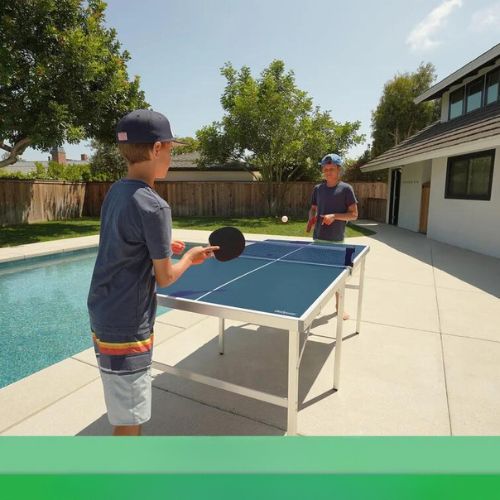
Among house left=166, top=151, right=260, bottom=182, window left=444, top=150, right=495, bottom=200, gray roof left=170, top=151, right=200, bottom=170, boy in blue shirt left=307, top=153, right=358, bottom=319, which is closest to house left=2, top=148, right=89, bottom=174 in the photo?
gray roof left=170, top=151, right=200, bottom=170

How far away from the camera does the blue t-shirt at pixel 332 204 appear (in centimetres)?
507

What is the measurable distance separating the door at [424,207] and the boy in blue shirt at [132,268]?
14983 mm

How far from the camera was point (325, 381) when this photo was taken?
351 cm

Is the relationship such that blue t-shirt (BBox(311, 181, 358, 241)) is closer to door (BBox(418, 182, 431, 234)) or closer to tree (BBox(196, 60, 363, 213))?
door (BBox(418, 182, 431, 234))

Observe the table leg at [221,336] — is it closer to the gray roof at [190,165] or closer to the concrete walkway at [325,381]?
the concrete walkway at [325,381]

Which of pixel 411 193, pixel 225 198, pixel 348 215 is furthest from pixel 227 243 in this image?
pixel 225 198

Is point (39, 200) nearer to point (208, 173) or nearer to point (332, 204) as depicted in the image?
point (208, 173)

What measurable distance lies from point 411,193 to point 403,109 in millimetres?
22947

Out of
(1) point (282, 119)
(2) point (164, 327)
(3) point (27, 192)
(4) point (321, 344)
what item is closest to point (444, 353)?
(4) point (321, 344)

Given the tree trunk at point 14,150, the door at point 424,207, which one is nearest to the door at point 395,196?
the door at point 424,207

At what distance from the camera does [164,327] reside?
15.9 feet

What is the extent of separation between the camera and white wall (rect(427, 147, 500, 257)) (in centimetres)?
949

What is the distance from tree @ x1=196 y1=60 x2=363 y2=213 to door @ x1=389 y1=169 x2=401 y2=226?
435cm

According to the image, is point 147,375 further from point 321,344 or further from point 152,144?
point 321,344
